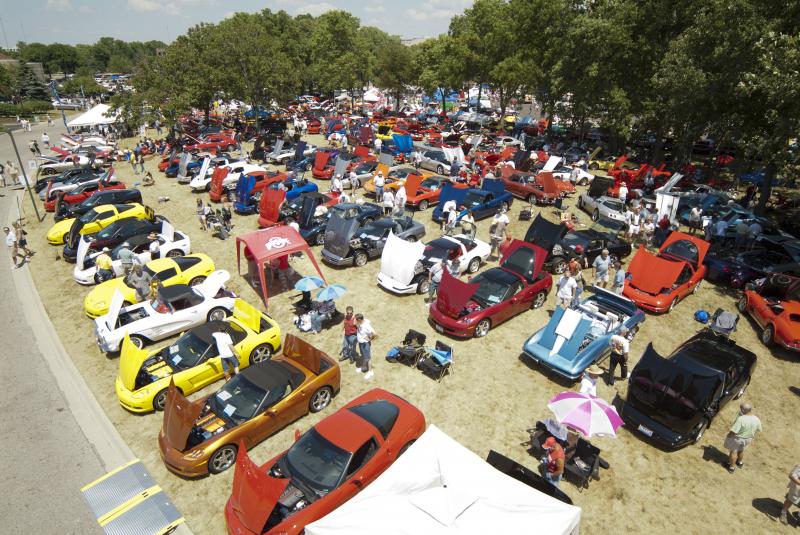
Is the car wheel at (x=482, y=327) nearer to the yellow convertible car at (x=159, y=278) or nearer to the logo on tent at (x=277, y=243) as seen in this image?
the logo on tent at (x=277, y=243)

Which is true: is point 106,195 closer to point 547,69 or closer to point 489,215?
point 489,215

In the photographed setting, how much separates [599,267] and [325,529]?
1218cm

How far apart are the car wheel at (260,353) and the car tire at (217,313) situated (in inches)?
95.9

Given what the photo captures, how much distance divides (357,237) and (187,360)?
8125 millimetres

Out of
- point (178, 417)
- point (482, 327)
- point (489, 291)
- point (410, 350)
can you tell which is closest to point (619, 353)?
point (482, 327)

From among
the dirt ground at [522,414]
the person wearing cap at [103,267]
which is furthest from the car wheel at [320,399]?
the person wearing cap at [103,267]

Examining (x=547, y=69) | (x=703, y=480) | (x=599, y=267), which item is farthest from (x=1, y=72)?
(x=703, y=480)

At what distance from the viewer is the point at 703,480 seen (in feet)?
27.9

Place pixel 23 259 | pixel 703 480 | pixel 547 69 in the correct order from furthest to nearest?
pixel 547 69, pixel 23 259, pixel 703 480

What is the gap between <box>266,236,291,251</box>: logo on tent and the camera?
549 inches

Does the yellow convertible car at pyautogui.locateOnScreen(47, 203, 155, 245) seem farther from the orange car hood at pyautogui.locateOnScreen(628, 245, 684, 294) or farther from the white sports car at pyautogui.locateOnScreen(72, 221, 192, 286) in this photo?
the orange car hood at pyautogui.locateOnScreen(628, 245, 684, 294)

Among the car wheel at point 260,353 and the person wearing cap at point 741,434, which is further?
the car wheel at point 260,353

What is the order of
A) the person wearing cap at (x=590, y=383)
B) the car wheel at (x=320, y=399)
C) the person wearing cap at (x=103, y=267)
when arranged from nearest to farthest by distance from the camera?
the person wearing cap at (x=590, y=383) < the car wheel at (x=320, y=399) < the person wearing cap at (x=103, y=267)

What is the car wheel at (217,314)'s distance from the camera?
13.0 meters
